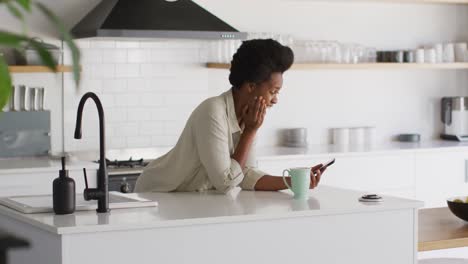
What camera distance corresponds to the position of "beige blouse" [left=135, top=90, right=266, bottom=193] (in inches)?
130

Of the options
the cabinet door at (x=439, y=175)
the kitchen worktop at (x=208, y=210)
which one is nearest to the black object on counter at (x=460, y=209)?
the kitchen worktop at (x=208, y=210)

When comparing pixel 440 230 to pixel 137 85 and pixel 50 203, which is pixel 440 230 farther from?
pixel 137 85

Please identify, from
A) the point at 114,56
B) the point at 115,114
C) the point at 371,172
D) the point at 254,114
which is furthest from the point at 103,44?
the point at 254,114

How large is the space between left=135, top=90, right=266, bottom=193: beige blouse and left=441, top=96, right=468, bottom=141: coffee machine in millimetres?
3577

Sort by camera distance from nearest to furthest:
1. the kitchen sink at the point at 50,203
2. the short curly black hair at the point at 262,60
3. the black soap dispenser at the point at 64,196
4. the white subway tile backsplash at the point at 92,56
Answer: the black soap dispenser at the point at 64,196 < the kitchen sink at the point at 50,203 < the short curly black hair at the point at 262,60 < the white subway tile backsplash at the point at 92,56

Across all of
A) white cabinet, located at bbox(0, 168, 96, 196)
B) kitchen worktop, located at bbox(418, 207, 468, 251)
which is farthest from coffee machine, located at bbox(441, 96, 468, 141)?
white cabinet, located at bbox(0, 168, 96, 196)

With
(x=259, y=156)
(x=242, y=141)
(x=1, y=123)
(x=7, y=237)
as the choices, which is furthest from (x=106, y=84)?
(x=7, y=237)

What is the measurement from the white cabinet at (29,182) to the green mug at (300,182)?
202cm

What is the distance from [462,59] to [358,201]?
12.8ft

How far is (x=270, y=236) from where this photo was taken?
2.92m

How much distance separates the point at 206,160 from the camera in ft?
10.9

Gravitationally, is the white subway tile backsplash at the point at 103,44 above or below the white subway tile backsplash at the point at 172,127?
above

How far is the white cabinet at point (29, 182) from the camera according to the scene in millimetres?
4852

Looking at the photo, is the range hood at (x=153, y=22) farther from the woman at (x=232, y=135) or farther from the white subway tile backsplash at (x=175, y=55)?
the woman at (x=232, y=135)
